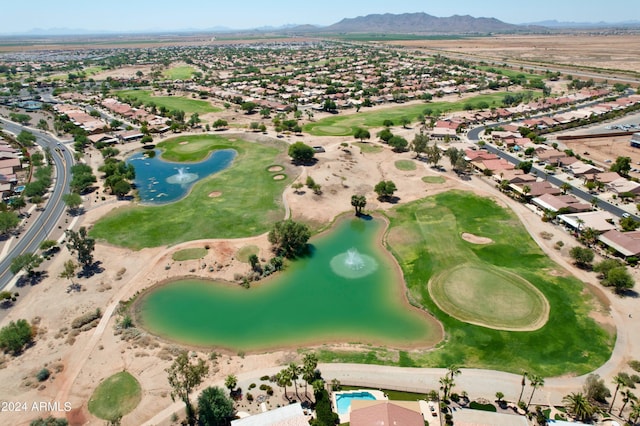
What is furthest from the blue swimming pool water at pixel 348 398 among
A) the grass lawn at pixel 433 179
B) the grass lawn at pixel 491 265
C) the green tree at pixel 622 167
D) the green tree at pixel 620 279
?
the green tree at pixel 622 167

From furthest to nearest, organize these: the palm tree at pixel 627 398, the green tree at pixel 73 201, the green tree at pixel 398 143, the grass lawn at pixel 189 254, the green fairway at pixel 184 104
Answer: the green fairway at pixel 184 104 < the green tree at pixel 398 143 < the green tree at pixel 73 201 < the grass lawn at pixel 189 254 < the palm tree at pixel 627 398

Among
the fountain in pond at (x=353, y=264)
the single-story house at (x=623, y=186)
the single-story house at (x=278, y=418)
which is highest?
the single-story house at (x=623, y=186)

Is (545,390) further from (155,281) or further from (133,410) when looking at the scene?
(155,281)

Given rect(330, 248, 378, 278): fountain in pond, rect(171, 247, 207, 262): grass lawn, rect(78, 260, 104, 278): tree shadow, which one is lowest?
rect(330, 248, 378, 278): fountain in pond

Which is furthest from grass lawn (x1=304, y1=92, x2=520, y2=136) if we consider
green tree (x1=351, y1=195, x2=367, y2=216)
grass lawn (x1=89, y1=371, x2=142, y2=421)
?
grass lawn (x1=89, y1=371, x2=142, y2=421)

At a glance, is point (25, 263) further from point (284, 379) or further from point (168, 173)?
A: point (284, 379)

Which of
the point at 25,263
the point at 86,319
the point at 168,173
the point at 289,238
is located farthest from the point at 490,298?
the point at 168,173

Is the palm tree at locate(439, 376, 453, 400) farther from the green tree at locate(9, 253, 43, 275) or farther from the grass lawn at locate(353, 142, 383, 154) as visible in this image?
the grass lawn at locate(353, 142, 383, 154)

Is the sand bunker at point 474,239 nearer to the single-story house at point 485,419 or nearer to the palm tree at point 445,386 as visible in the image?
the palm tree at point 445,386
